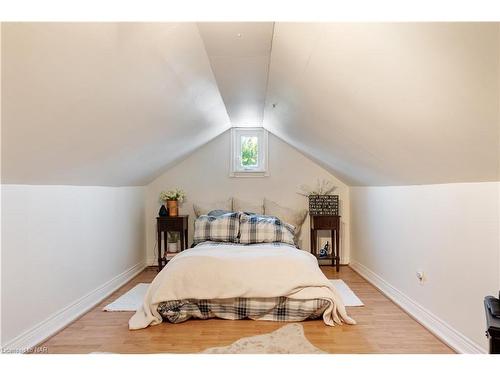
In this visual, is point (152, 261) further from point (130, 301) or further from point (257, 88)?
point (257, 88)

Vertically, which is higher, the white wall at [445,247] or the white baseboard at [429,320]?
the white wall at [445,247]

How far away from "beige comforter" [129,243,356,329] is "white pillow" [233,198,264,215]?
2.14m

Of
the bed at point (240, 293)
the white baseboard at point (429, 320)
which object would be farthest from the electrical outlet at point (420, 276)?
the bed at point (240, 293)

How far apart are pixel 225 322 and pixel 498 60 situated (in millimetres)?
2635

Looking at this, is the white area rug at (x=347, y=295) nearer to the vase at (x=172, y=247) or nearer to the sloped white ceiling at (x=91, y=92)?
the vase at (x=172, y=247)

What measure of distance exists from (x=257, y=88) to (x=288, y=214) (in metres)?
2.22

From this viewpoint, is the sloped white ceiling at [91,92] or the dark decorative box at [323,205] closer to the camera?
the sloped white ceiling at [91,92]

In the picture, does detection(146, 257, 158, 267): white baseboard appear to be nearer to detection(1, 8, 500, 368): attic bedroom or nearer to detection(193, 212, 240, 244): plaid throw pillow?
detection(1, 8, 500, 368): attic bedroom

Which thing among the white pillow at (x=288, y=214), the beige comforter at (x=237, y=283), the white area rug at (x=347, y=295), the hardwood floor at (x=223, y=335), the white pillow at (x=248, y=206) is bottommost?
the hardwood floor at (x=223, y=335)

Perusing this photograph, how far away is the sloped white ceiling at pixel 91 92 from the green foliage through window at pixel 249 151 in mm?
2160

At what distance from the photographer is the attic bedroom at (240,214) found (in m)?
1.70

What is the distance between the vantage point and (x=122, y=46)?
1.86 metres

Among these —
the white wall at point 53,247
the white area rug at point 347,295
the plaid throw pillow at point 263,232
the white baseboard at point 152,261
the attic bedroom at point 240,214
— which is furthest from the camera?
the white baseboard at point 152,261

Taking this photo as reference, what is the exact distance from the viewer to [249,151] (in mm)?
5746
